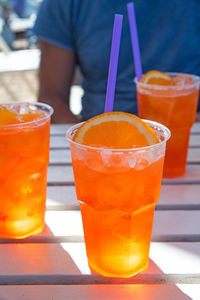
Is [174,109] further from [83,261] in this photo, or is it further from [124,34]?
[124,34]

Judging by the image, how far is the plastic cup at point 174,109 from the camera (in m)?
1.06

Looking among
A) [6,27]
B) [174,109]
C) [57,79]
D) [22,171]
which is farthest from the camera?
[6,27]

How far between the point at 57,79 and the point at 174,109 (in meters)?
1.05

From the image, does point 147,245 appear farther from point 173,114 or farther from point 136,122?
point 173,114

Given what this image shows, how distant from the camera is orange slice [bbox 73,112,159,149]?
0.65m

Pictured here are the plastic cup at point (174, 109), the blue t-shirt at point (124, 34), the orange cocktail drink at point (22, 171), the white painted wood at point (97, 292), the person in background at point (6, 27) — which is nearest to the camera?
the white painted wood at point (97, 292)

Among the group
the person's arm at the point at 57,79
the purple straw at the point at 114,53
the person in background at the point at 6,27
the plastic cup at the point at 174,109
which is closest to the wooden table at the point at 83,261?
the plastic cup at the point at 174,109

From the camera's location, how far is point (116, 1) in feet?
5.71

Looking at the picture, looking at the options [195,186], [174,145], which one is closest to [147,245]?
[195,186]

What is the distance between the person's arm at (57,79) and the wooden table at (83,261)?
1016 mm

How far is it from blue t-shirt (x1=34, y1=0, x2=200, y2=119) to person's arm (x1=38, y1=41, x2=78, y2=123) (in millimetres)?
62

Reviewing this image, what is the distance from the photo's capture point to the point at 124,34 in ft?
5.92

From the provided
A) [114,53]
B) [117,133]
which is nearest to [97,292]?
[117,133]

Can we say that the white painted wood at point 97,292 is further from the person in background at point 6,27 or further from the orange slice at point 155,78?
the person in background at point 6,27
